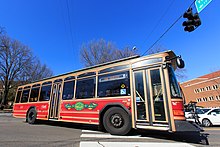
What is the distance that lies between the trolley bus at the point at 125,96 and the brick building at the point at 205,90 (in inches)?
1742

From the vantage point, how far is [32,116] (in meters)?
9.45

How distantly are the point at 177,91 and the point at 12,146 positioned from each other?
551cm

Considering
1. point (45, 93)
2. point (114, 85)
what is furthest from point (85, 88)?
point (45, 93)

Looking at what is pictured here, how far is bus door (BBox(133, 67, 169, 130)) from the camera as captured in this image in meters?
5.03

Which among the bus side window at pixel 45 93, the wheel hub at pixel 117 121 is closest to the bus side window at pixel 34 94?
the bus side window at pixel 45 93

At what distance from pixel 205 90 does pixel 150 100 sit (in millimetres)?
50963

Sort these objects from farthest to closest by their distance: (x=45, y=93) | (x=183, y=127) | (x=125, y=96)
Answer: (x=45, y=93)
(x=125, y=96)
(x=183, y=127)

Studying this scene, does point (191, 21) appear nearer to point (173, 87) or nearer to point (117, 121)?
point (173, 87)

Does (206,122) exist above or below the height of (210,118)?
below

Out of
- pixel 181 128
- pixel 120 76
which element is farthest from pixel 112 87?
pixel 181 128

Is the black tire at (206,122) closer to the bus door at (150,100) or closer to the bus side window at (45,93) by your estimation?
the bus door at (150,100)

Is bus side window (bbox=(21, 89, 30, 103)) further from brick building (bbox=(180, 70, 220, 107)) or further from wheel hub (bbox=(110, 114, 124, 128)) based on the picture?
brick building (bbox=(180, 70, 220, 107))

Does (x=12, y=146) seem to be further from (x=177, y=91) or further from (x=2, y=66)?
(x=2, y=66)

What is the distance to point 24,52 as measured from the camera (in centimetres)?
3450
